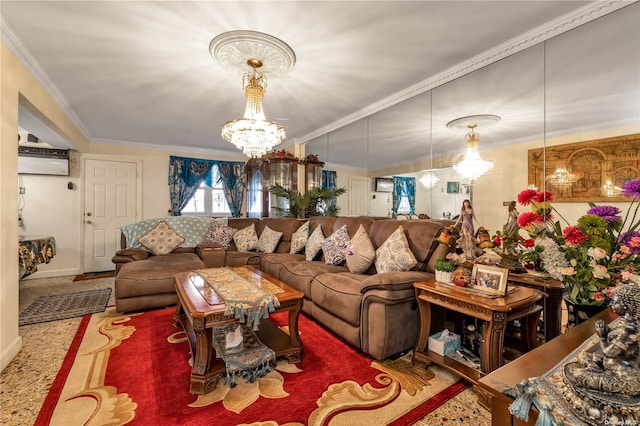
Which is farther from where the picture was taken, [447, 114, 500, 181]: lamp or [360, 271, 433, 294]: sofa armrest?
[447, 114, 500, 181]: lamp

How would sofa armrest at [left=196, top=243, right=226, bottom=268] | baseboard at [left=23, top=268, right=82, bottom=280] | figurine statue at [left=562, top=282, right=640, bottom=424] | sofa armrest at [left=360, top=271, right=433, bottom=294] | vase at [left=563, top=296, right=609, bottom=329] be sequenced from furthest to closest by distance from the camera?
baseboard at [left=23, top=268, right=82, bottom=280] < sofa armrest at [left=196, top=243, right=226, bottom=268] < sofa armrest at [left=360, top=271, right=433, bottom=294] < vase at [left=563, top=296, right=609, bottom=329] < figurine statue at [left=562, top=282, right=640, bottom=424]

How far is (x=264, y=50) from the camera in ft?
7.71

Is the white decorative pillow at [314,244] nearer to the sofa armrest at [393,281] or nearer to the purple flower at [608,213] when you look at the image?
the sofa armrest at [393,281]

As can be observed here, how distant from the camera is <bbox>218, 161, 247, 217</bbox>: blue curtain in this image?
6188 millimetres

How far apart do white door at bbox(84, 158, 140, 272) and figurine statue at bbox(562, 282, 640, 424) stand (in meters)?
6.24

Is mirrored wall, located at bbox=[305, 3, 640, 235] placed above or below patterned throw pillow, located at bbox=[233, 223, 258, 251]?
above

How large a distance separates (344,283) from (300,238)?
1.68m

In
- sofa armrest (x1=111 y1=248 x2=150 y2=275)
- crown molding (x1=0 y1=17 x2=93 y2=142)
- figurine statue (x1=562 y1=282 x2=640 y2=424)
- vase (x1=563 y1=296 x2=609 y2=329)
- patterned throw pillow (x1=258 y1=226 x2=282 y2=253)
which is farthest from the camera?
patterned throw pillow (x1=258 y1=226 x2=282 y2=253)

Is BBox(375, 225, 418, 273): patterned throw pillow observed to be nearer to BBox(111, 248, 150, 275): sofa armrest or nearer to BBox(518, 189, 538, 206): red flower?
BBox(518, 189, 538, 206): red flower

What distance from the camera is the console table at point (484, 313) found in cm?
154

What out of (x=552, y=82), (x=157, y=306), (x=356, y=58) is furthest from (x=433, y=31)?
(x=157, y=306)

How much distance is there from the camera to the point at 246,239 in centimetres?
450

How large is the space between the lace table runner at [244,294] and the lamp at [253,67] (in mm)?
1310

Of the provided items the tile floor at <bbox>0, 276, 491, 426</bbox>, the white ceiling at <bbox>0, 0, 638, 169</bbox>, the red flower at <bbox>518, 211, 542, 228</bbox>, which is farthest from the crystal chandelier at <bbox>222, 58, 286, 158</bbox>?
the tile floor at <bbox>0, 276, 491, 426</bbox>
